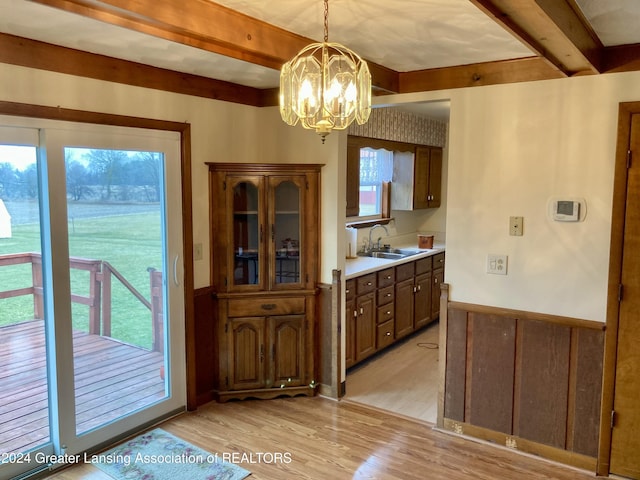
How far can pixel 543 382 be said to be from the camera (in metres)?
3.07

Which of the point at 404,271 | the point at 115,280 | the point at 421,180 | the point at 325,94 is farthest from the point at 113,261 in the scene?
the point at 421,180

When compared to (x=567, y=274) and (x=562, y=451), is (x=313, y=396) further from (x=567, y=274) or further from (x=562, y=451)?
(x=567, y=274)

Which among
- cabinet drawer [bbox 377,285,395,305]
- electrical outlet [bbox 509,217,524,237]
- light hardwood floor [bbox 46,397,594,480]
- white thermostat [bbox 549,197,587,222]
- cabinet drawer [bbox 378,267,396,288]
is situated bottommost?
light hardwood floor [bbox 46,397,594,480]

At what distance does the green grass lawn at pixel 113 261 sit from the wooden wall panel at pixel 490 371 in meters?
2.12

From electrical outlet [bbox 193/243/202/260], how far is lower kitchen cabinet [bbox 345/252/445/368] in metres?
1.22

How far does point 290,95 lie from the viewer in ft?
6.40

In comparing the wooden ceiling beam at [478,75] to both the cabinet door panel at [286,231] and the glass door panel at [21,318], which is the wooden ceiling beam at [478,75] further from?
the glass door panel at [21,318]

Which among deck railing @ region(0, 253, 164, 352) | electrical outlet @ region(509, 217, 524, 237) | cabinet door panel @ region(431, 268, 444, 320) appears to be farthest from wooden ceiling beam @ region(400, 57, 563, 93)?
cabinet door panel @ region(431, 268, 444, 320)

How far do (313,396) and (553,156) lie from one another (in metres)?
2.38

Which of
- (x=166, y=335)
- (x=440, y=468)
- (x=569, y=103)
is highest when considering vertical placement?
(x=569, y=103)

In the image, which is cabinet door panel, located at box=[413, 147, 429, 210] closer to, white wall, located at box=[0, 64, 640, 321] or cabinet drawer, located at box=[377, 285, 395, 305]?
cabinet drawer, located at box=[377, 285, 395, 305]

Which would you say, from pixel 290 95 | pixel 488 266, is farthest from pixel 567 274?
pixel 290 95

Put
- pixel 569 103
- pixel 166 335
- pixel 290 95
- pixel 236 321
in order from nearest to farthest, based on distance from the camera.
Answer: pixel 290 95, pixel 569 103, pixel 166 335, pixel 236 321

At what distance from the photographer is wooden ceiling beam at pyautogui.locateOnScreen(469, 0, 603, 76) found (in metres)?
1.76
